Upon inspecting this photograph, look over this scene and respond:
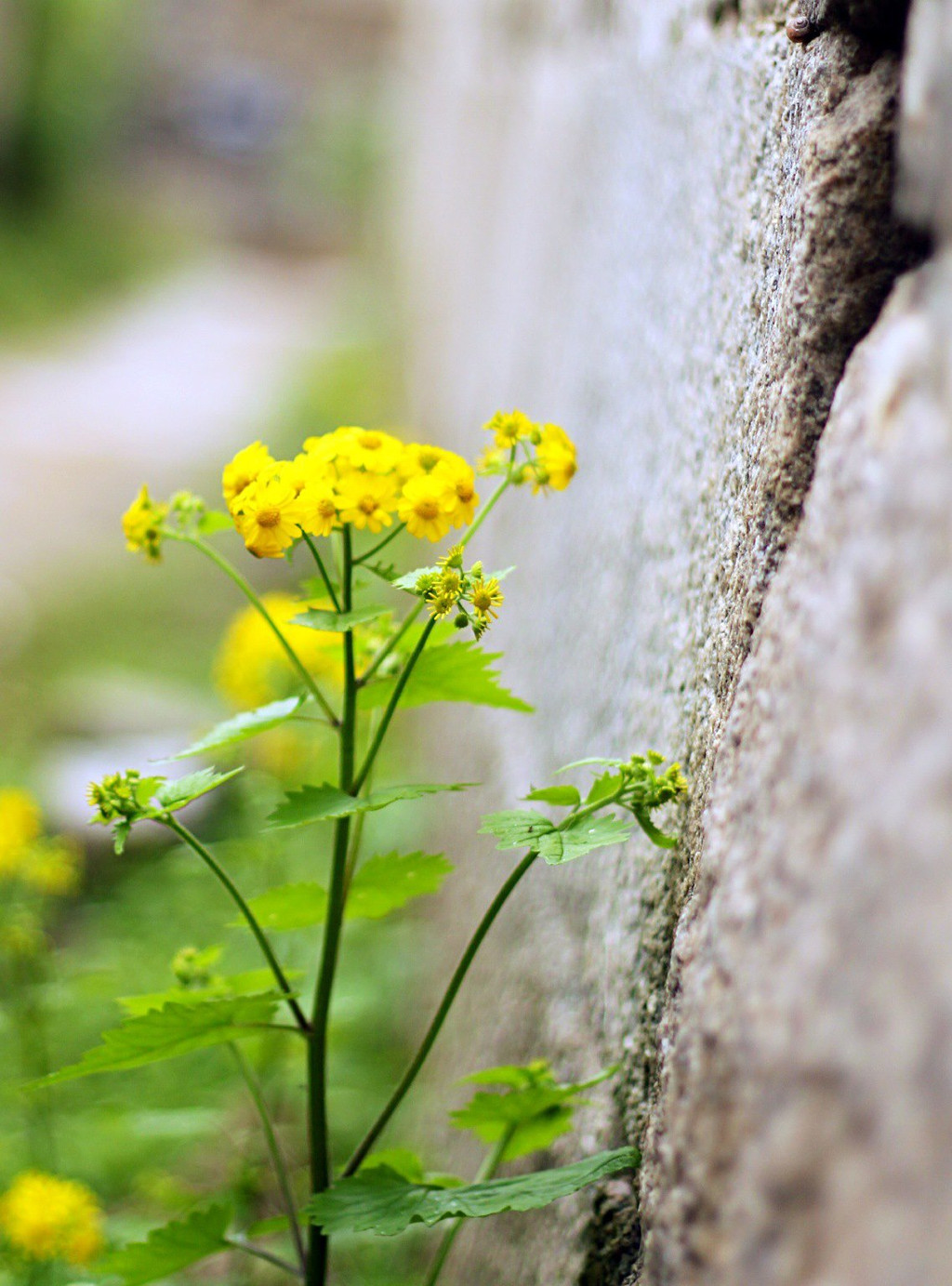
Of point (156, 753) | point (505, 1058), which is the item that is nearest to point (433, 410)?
point (156, 753)

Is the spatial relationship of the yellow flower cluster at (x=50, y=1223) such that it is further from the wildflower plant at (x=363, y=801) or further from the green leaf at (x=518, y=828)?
the green leaf at (x=518, y=828)

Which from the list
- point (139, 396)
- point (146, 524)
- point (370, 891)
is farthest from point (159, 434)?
point (370, 891)

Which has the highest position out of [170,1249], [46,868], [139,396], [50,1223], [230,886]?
[139,396]

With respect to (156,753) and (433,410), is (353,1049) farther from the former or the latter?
(433,410)

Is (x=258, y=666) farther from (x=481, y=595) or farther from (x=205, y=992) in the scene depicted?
(x=481, y=595)

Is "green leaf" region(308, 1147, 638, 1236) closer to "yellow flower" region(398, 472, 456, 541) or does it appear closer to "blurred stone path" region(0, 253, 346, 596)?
"yellow flower" region(398, 472, 456, 541)
